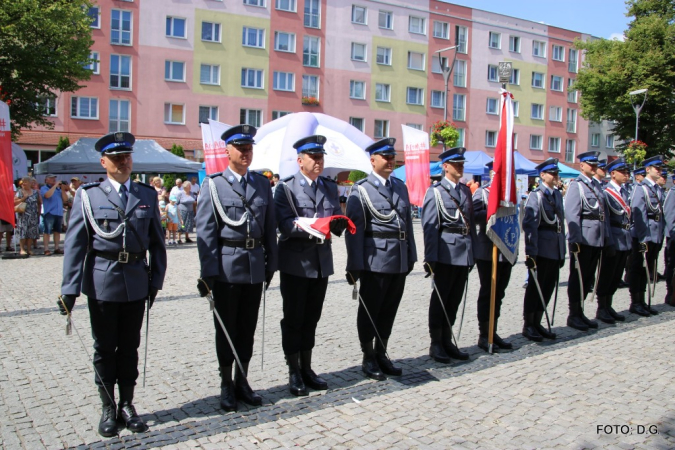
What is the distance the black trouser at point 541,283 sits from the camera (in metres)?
7.50

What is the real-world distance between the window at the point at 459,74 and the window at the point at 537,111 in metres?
8.27

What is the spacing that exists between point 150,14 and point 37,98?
1594cm

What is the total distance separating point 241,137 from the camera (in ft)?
17.0

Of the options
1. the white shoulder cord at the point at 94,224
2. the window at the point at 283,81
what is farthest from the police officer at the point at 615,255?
the window at the point at 283,81

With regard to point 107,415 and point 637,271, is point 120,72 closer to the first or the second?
point 637,271

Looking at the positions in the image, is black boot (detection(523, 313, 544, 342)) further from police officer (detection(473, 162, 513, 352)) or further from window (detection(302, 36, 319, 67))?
window (detection(302, 36, 319, 67))

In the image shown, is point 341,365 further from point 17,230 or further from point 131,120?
point 131,120

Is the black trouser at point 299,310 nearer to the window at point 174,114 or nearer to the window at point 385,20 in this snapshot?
the window at point 174,114

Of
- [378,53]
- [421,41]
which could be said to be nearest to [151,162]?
[378,53]

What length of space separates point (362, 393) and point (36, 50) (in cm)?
2164

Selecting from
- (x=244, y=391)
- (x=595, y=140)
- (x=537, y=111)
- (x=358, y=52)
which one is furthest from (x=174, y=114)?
(x=595, y=140)

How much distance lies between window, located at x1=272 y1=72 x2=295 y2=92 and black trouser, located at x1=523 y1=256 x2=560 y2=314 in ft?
120

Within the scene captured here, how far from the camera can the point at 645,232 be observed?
9.36m

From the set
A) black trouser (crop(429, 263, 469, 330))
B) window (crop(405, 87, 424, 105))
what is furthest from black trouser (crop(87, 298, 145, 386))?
window (crop(405, 87, 424, 105))
